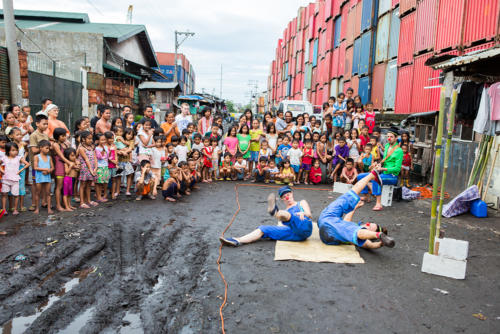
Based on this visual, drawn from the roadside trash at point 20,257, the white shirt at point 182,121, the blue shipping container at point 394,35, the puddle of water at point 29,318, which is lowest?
the puddle of water at point 29,318

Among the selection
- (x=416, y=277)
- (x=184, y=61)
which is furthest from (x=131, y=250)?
(x=184, y=61)

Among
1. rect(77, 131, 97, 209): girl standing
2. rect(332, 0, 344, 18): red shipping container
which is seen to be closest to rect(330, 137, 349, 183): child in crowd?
rect(77, 131, 97, 209): girl standing

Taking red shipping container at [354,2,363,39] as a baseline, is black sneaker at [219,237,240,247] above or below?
below

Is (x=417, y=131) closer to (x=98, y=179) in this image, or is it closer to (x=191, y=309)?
(x=98, y=179)

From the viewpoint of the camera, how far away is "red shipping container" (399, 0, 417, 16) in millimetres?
13820

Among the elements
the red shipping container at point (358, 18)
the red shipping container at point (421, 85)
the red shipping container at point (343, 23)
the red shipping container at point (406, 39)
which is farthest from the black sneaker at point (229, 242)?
the red shipping container at point (343, 23)

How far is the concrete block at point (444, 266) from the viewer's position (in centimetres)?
418

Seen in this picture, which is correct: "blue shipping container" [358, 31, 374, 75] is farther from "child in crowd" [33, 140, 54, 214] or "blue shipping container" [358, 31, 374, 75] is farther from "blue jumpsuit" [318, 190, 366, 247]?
"child in crowd" [33, 140, 54, 214]

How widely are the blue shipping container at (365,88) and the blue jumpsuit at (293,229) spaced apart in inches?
571

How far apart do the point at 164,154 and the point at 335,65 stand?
68.7 ft

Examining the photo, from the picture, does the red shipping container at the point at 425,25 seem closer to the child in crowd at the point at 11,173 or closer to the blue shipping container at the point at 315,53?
the child in crowd at the point at 11,173

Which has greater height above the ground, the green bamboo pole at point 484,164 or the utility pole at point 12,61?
the utility pole at point 12,61

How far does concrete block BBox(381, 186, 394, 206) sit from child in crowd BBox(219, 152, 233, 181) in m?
4.37

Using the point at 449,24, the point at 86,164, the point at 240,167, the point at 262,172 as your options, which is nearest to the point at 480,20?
the point at 449,24
